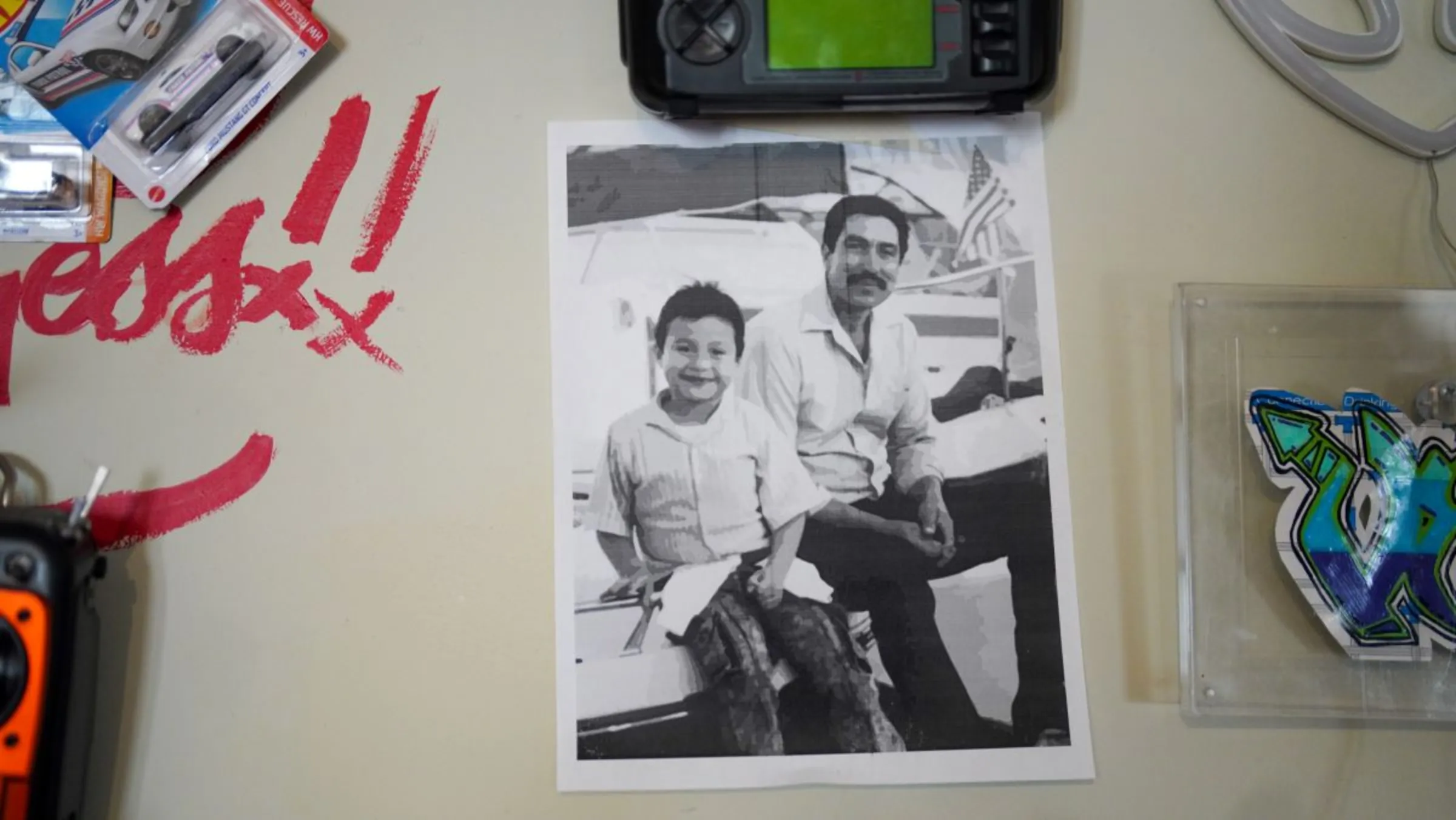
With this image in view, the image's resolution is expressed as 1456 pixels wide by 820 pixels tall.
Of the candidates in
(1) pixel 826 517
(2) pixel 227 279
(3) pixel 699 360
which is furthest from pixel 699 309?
(2) pixel 227 279

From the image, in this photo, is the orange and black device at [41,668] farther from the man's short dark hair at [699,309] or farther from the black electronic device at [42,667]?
the man's short dark hair at [699,309]

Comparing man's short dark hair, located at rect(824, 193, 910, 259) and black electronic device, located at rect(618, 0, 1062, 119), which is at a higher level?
black electronic device, located at rect(618, 0, 1062, 119)

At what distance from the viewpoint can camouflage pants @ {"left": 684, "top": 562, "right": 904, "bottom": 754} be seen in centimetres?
54

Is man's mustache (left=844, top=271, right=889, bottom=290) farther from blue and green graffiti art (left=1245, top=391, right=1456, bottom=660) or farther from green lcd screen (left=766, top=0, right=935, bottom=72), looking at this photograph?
blue and green graffiti art (left=1245, top=391, right=1456, bottom=660)

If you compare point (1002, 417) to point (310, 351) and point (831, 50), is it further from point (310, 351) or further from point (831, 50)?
point (310, 351)

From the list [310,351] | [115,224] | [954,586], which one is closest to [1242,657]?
[954,586]

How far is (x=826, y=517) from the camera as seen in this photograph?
554 millimetres

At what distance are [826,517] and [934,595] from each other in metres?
0.07

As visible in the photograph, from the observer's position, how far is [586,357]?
1.85 ft

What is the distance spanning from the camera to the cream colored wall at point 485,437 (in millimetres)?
531

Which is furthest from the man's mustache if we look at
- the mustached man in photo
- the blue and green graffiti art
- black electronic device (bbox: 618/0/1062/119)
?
the blue and green graffiti art

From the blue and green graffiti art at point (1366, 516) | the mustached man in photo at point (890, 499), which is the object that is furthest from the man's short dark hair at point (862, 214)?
the blue and green graffiti art at point (1366, 516)

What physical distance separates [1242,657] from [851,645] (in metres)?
0.22

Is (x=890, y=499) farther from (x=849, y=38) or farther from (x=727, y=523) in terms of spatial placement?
(x=849, y=38)
